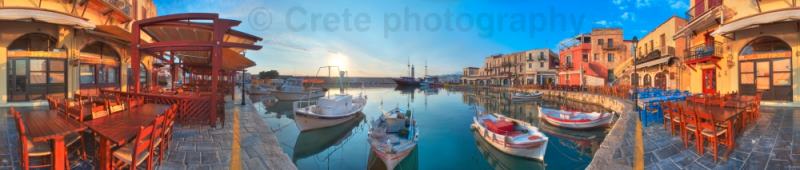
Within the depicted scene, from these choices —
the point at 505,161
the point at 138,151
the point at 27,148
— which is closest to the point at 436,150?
the point at 505,161

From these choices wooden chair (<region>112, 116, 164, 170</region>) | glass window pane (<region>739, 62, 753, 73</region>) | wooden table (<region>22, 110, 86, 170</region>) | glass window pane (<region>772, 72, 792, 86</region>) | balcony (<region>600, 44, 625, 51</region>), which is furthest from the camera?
balcony (<region>600, 44, 625, 51</region>)

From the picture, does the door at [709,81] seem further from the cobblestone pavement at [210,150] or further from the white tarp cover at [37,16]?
the white tarp cover at [37,16]

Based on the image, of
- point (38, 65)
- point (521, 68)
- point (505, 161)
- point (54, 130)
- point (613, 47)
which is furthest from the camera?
point (521, 68)

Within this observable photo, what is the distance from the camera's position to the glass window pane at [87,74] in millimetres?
12647

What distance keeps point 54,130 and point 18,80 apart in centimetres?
1301

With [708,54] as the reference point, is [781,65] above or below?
below

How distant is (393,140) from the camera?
28.3ft

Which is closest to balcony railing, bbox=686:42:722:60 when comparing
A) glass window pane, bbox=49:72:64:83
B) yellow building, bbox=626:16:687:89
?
yellow building, bbox=626:16:687:89

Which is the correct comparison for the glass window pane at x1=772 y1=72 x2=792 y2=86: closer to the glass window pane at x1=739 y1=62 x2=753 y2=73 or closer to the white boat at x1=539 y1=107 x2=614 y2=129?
the glass window pane at x1=739 y1=62 x2=753 y2=73

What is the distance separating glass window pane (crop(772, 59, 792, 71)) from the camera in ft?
37.4

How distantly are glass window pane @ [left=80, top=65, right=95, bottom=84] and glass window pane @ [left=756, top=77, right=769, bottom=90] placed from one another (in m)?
29.3

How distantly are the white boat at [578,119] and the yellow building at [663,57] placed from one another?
9.76 meters

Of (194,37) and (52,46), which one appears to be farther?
(52,46)

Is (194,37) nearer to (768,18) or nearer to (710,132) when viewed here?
(710,132)
